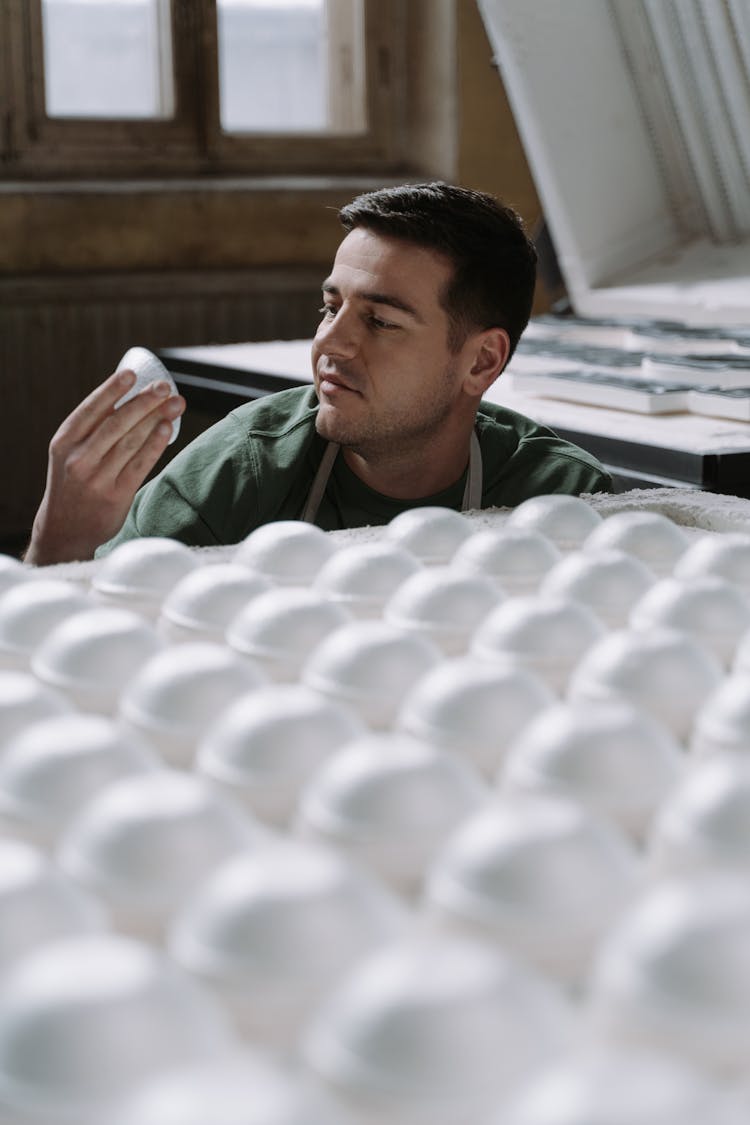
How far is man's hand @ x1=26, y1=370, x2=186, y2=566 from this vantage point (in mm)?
1375

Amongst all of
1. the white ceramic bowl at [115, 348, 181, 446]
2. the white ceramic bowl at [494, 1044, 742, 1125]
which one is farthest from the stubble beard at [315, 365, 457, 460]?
the white ceramic bowl at [494, 1044, 742, 1125]

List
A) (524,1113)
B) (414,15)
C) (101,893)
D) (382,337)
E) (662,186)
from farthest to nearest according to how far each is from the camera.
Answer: (414,15), (662,186), (382,337), (101,893), (524,1113)

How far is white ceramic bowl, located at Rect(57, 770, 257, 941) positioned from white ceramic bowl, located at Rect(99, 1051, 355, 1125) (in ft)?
0.33

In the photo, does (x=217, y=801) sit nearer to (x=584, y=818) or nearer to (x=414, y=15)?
(x=584, y=818)

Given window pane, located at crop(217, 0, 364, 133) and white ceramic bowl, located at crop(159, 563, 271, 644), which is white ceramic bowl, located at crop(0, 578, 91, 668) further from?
window pane, located at crop(217, 0, 364, 133)

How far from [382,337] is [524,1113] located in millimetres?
1422

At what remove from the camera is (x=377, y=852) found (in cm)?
48

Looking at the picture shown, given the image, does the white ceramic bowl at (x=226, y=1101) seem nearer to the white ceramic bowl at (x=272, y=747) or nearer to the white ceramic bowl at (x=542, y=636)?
the white ceramic bowl at (x=272, y=747)

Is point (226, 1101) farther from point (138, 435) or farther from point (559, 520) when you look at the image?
point (138, 435)

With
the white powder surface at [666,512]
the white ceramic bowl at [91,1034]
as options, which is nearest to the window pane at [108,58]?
the white powder surface at [666,512]

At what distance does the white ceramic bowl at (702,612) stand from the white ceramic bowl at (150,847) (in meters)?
0.31

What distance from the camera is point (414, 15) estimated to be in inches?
146

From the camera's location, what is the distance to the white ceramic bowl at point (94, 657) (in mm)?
643

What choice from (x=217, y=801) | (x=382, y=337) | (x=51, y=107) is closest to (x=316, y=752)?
(x=217, y=801)
